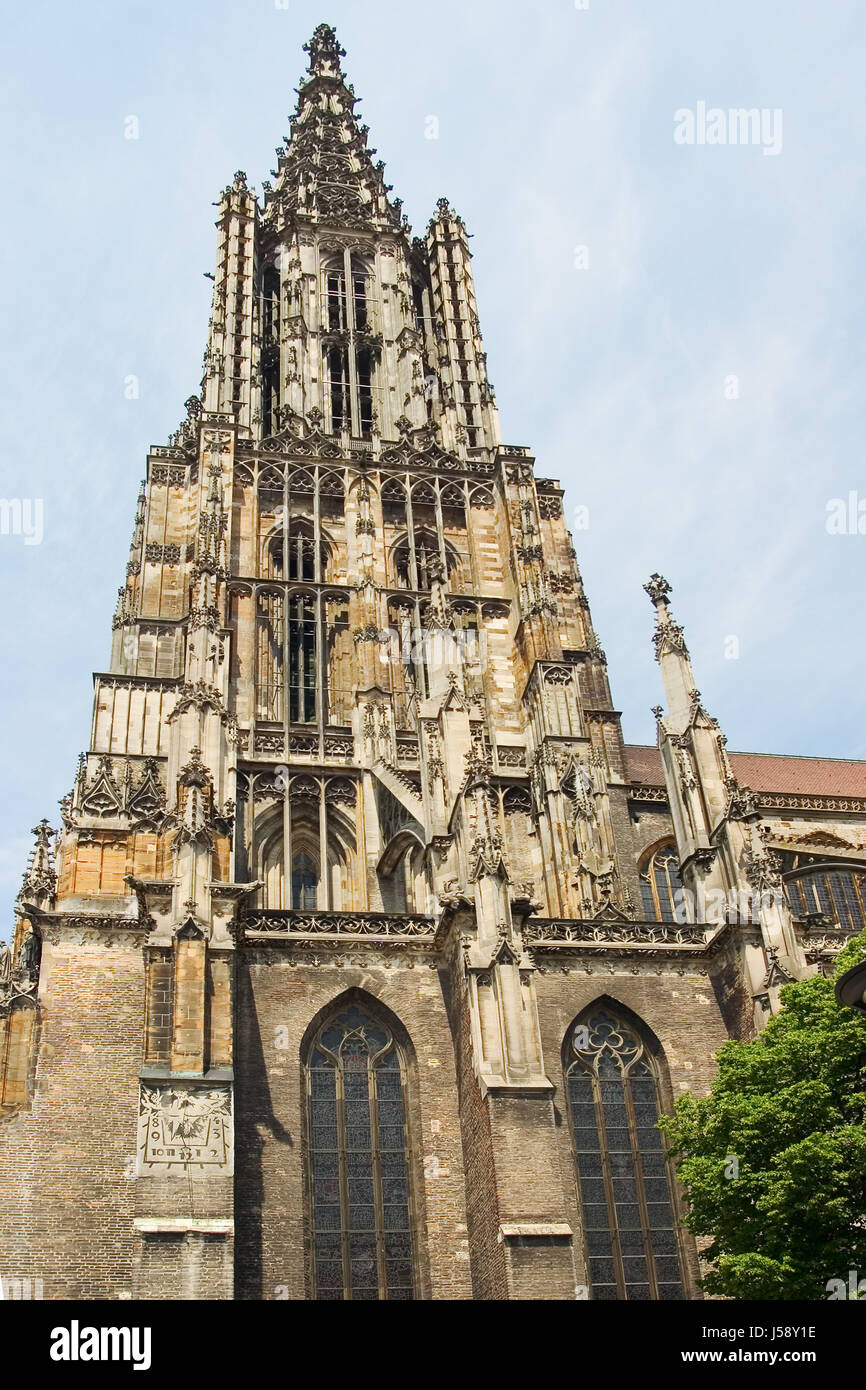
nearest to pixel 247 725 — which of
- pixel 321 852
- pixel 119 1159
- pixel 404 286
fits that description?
pixel 321 852

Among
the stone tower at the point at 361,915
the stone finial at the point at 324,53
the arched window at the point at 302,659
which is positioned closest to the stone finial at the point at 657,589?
the stone tower at the point at 361,915

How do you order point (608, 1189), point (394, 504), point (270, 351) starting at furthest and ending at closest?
1. point (270, 351)
2. point (394, 504)
3. point (608, 1189)

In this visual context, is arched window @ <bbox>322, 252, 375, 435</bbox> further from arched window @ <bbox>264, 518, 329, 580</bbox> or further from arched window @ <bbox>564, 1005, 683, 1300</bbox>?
arched window @ <bbox>564, 1005, 683, 1300</bbox>

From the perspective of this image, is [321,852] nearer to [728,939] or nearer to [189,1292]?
[728,939]

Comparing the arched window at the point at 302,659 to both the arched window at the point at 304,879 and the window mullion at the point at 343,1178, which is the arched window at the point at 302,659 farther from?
the window mullion at the point at 343,1178

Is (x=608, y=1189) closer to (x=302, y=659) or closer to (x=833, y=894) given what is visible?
(x=833, y=894)

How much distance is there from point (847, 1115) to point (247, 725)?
17855 mm

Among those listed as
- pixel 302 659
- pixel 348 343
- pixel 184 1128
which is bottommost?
pixel 184 1128

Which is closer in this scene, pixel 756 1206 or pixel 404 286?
pixel 756 1206

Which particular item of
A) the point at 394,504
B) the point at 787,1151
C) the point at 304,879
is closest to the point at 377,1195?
the point at 787,1151

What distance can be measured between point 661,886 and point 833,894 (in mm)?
5867

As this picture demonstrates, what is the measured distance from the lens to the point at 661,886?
32500 millimetres

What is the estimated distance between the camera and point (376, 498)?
37656 millimetres

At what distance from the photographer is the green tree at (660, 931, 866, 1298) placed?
16.4 metres
